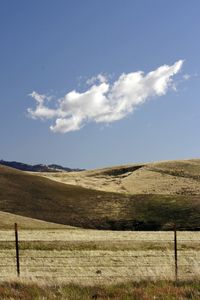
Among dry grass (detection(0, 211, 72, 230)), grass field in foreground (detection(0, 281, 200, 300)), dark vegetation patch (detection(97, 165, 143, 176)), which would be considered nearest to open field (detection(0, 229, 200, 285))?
grass field in foreground (detection(0, 281, 200, 300))

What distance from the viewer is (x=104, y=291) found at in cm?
1692

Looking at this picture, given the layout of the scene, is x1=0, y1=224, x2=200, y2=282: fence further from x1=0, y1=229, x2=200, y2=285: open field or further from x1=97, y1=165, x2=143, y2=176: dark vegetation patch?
x1=97, y1=165, x2=143, y2=176: dark vegetation patch

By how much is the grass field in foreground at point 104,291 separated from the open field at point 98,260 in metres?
1.14

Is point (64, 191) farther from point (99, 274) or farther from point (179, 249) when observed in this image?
point (99, 274)

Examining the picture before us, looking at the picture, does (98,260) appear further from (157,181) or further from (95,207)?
(157,181)

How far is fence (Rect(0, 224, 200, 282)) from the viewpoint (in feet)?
77.4

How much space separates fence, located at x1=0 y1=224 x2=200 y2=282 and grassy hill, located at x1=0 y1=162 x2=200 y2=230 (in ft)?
106

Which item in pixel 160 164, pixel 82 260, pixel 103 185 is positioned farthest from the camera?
pixel 160 164

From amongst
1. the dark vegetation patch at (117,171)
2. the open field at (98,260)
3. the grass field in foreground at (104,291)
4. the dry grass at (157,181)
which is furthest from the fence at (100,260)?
the dark vegetation patch at (117,171)

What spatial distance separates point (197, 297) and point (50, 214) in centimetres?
6468

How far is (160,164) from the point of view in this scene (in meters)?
166

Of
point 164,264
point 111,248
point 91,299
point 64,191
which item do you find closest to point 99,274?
point 164,264

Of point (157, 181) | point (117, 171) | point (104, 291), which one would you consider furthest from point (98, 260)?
point (117, 171)

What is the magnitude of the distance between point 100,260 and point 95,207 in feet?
174
